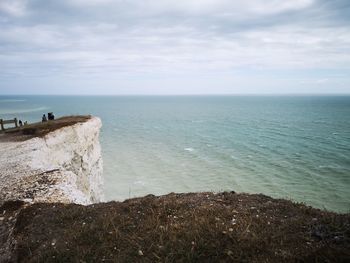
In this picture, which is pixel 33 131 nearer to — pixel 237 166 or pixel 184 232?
pixel 184 232

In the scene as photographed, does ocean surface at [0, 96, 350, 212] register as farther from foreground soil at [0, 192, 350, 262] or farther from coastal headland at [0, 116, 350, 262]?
foreground soil at [0, 192, 350, 262]

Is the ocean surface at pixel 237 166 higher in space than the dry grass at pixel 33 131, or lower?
lower

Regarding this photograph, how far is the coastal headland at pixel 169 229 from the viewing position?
26.1 feet

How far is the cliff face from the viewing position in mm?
15462

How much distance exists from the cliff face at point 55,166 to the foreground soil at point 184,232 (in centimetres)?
289

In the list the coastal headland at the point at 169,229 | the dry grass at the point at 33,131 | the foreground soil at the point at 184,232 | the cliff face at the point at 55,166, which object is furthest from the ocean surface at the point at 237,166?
the foreground soil at the point at 184,232

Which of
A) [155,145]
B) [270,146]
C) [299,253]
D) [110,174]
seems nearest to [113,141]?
→ [155,145]

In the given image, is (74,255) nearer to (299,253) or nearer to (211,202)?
(211,202)

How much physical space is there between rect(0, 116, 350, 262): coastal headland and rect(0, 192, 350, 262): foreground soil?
0.09 feet

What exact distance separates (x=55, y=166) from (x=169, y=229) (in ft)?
49.5

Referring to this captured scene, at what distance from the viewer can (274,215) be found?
1020 centimetres

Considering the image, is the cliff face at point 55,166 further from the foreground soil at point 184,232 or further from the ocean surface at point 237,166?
the ocean surface at point 237,166

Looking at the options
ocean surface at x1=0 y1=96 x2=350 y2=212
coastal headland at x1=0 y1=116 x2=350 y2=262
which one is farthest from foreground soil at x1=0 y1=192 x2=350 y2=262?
ocean surface at x1=0 y1=96 x2=350 y2=212

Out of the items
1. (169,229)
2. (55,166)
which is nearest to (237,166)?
(55,166)
